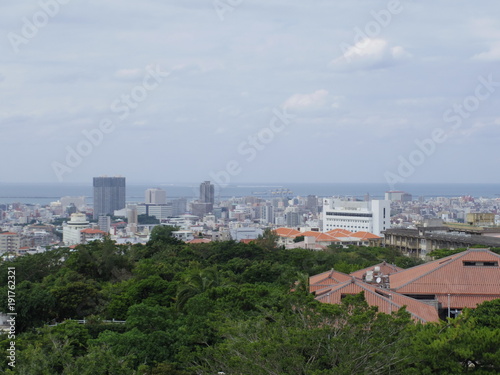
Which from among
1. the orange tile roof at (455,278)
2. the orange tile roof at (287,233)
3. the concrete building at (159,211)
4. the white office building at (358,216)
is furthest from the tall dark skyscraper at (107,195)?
the orange tile roof at (455,278)

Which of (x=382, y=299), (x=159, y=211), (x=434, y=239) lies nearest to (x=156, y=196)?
(x=159, y=211)

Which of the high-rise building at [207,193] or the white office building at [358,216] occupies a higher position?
the high-rise building at [207,193]

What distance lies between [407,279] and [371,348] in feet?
33.4

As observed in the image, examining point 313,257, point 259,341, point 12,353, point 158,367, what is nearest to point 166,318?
point 158,367

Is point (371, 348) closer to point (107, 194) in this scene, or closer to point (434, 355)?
point (434, 355)

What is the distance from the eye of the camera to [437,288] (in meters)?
19.0

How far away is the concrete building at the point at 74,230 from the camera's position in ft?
278

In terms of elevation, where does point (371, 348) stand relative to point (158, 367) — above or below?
above

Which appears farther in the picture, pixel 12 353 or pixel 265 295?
pixel 265 295

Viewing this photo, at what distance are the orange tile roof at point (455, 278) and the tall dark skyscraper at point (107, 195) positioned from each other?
128889 mm

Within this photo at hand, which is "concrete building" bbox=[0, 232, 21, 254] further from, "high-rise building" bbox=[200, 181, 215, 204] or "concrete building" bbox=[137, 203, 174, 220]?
"high-rise building" bbox=[200, 181, 215, 204]

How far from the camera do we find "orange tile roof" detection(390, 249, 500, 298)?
746 inches

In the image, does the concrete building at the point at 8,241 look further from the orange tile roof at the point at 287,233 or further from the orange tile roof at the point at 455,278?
the orange tile roof at the point at 455,278

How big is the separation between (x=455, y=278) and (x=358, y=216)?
192 ft
